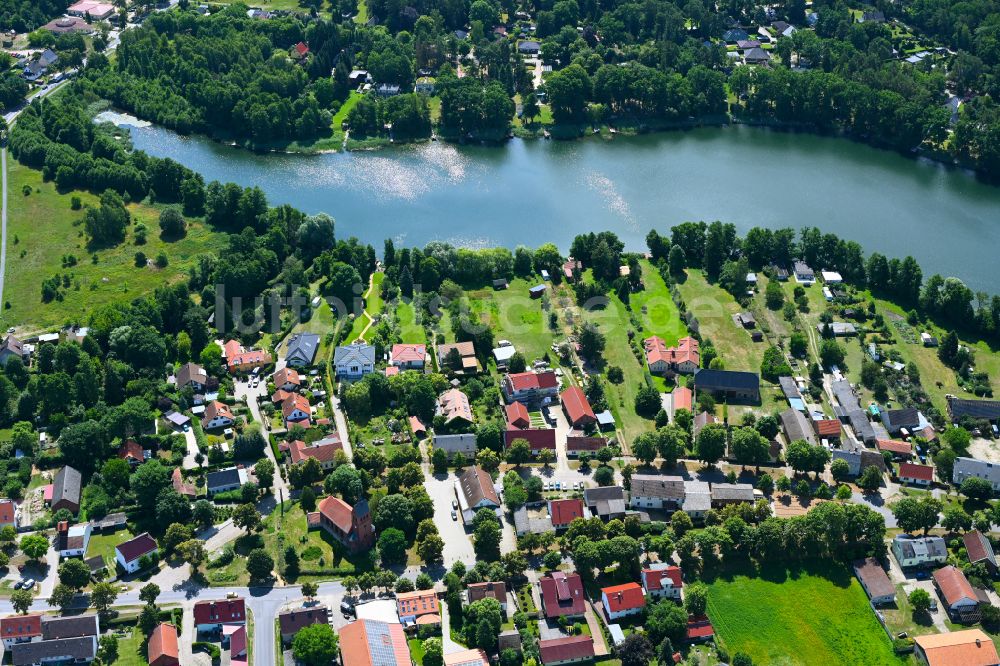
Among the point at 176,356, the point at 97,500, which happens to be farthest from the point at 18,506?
the point at 176,356

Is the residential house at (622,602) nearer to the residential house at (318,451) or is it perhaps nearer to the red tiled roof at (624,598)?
the red tiled roof at (624,598)

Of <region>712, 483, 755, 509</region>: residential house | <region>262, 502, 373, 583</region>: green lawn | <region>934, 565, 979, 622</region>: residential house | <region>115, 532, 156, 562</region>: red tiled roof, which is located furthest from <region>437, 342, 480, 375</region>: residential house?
<region>934, 565, 979, 622</region>: residential house

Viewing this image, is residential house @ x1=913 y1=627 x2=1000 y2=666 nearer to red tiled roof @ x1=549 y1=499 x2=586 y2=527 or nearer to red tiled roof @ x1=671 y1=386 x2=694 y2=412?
red tiled roof @ x1=549 y1=499 x2=586 y2=527

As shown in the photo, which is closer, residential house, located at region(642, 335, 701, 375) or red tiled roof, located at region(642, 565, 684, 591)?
red tiled roof, located at region(642, 565, 684, 591)

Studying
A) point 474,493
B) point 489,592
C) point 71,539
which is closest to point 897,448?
point 474,493

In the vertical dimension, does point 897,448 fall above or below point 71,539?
above

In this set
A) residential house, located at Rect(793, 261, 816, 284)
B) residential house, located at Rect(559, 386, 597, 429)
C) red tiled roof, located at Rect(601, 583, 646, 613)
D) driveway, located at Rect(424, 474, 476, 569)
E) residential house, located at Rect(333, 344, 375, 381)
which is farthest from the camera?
residential house, located at Rect(793, 261, 816, 284)

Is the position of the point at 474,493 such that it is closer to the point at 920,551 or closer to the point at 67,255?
the point at 920,551

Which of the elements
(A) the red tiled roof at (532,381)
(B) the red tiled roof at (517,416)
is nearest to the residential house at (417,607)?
(B) the red tiled roof at (517,416)
